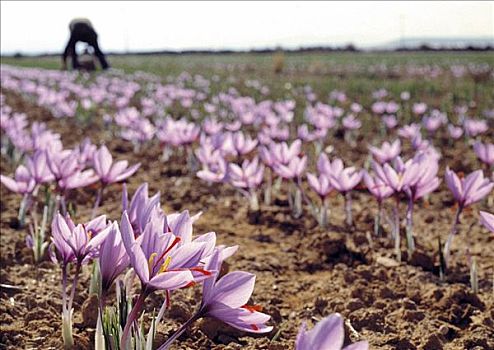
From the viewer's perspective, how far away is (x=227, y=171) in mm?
2924

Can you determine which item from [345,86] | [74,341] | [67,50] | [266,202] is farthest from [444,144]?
[67,50]

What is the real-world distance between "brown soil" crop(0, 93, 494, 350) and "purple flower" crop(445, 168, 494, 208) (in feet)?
0.93

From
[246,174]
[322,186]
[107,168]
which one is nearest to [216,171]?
[246,174]

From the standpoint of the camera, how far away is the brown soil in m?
1.86

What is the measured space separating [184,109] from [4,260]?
18.7 feet

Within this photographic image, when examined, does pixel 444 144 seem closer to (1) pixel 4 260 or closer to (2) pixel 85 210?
(2) pixel 85 210

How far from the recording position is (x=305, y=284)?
242 cm

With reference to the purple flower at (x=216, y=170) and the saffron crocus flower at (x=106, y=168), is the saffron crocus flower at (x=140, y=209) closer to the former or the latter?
the saffron crocus flower at (x=106, y=168)

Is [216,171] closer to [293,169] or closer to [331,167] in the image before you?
[293,169]

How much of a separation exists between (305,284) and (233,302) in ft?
→ 4.35

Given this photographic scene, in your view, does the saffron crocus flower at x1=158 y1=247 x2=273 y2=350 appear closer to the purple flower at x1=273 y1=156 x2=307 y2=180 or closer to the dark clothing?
the purple flower at x1=273 y1=156 x2=307 y2=180

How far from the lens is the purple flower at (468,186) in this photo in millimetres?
2064

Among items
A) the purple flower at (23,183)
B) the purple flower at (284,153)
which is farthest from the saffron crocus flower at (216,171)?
the purple flower at (23,183)

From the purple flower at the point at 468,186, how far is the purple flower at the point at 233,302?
3.81 ft
